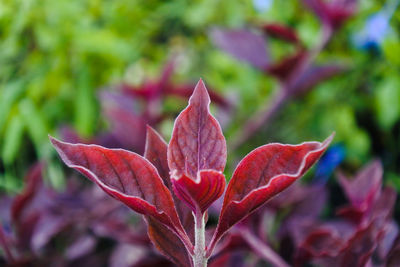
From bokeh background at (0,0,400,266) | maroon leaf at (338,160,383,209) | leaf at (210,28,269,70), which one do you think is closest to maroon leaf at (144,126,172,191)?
maroon leaf at (338,160,383,209)

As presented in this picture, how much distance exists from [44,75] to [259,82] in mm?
767

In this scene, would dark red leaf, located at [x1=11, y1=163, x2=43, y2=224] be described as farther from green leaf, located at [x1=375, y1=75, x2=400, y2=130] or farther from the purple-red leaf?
green leaf, located at [x1=375, y1=75, x2=400, y2=130]

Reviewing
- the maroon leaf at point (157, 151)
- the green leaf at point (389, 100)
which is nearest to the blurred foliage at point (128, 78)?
the green leaf at point (389, 100)

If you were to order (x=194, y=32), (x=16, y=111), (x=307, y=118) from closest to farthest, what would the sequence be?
1. (x=16, y=111)
2. (x=307, y=118)
3. (x=194, y=32)

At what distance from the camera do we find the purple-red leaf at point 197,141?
551mm

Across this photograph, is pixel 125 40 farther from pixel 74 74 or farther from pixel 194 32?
pixel 194 32

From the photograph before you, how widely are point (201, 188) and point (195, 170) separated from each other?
0.05 metres

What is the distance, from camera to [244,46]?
1.45 m

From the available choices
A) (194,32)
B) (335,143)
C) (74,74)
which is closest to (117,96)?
(74,74)

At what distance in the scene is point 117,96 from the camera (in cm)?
148

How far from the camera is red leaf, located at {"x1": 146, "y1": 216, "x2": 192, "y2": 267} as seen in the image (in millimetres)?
602

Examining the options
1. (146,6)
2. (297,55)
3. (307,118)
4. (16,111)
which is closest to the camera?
(297,55)

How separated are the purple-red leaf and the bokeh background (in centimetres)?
74

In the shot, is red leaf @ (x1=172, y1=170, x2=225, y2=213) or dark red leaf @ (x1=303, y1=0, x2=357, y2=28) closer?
red leaf @ (x1=172, y1=170, x2=225, y2=213)
